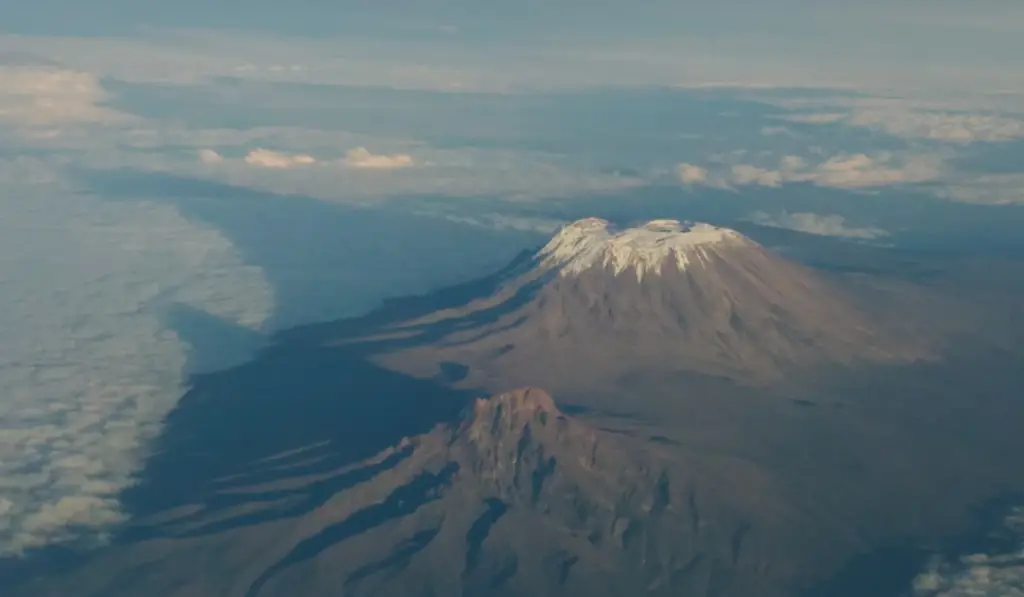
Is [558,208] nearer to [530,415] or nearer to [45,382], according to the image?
[45,382]

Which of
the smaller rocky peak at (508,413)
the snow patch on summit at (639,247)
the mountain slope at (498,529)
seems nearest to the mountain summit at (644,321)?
the snow patch on summit at (639,247)

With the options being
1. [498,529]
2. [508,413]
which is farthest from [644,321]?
[498,529]

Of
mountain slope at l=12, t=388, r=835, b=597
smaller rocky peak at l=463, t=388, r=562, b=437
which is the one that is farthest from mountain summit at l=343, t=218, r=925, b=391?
mountain slope at l=12, t=388, r=835, b=597

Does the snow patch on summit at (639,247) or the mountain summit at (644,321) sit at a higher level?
the snow patch on summit at (639,247)

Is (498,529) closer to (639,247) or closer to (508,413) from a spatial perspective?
(508,413)

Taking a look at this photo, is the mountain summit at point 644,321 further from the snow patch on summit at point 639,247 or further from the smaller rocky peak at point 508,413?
the smaller rocky peak at point 508,413

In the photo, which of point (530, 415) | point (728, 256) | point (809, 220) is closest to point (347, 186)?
point (809, 220)
